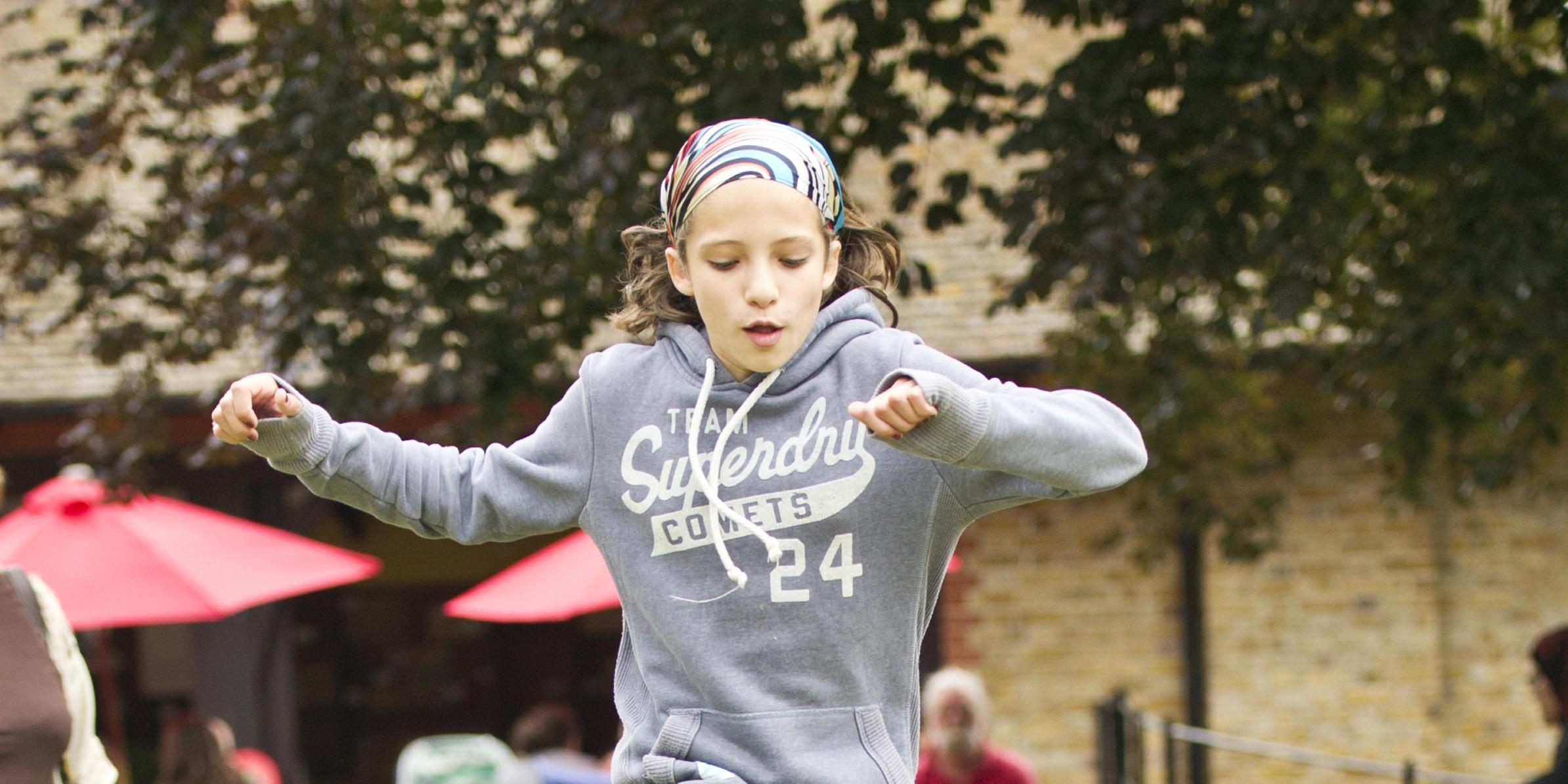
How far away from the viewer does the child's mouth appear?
1.91m

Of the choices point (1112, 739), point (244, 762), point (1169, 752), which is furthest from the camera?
point (1112, 739)

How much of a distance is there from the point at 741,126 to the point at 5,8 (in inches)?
377

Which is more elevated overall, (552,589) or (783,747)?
(552,589)

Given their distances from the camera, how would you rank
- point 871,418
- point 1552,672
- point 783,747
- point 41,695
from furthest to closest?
1. point 1552,672
2. point 41,695
3. point 783,747
4. point 871,418

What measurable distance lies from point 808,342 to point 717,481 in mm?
199

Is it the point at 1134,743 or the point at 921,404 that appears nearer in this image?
the point at 921,404

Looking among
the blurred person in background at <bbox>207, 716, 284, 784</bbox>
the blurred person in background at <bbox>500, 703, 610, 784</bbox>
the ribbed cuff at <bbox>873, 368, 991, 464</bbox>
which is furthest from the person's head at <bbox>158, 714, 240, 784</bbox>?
the ribbed cuff at <bbox>873, 368, 991, 464</bbox>

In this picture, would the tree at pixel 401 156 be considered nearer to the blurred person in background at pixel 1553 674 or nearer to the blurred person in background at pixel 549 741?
the blurred person in background at pixel 549 741

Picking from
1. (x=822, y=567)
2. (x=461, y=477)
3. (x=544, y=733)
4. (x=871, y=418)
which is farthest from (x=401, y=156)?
(x=871, y=418)

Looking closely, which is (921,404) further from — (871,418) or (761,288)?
(761,288)

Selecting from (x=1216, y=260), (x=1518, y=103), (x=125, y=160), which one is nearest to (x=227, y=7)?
(x=125, y=160)

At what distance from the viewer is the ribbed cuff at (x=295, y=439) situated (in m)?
1.92

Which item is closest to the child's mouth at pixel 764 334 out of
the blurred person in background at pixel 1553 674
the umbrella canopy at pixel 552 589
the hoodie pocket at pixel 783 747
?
the hoodie pocket at pixel 783 747

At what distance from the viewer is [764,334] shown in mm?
1910
